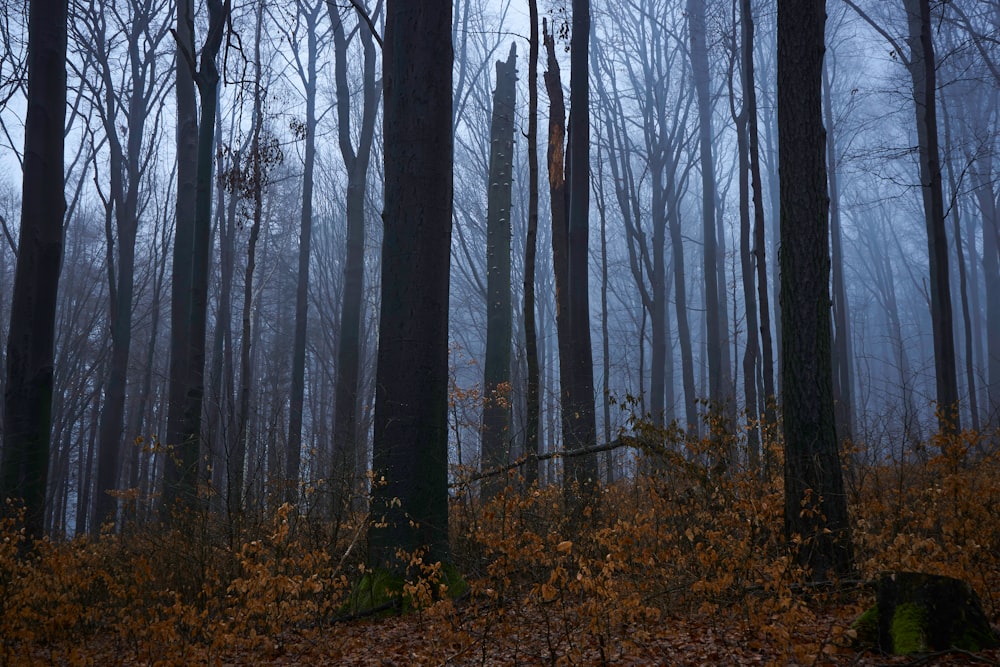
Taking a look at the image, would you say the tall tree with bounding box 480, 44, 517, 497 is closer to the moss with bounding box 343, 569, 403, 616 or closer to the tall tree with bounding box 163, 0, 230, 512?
the tall tree with bounding box 163, 0, 230, 512

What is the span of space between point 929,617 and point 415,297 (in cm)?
408

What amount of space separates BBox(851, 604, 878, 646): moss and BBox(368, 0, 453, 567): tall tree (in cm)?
298

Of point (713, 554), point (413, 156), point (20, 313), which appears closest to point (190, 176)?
point (20, 313)

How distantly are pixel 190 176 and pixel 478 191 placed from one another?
43.6 ft

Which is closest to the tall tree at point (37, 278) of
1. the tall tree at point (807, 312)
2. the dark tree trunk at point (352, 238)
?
the dark tree trunk at point (352, 238)

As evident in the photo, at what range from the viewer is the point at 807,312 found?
18.7ft

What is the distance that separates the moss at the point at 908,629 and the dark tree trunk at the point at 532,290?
4.69 metres

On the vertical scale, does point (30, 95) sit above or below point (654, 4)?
below

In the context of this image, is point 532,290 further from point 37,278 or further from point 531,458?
point 37,278

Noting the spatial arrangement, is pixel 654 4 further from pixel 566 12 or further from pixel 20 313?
pixel 20 313

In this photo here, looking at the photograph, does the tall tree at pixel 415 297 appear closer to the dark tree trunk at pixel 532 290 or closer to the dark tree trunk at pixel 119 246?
the dark tree trunk at pixel 532 290

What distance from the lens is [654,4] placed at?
2303 centimetres

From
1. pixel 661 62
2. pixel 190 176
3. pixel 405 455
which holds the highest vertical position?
pixel 661 62

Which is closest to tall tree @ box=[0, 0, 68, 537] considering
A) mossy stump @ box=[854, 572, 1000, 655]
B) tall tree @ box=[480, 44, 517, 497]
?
tall tree @ box=[480, 44, 517, 497]
